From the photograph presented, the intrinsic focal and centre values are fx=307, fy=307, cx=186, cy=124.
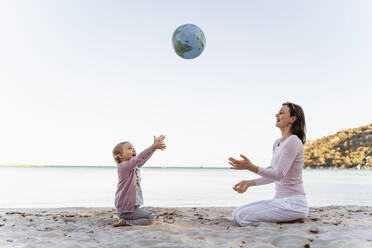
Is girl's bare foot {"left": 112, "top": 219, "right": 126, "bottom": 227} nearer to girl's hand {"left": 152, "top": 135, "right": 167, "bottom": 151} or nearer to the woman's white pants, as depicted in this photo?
girl's hand {"left": 152, "top": 135, "right": 167, "bottom": 151}

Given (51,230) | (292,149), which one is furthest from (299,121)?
(51,230)

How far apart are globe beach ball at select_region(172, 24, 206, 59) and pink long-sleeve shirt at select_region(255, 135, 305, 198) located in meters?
2.73

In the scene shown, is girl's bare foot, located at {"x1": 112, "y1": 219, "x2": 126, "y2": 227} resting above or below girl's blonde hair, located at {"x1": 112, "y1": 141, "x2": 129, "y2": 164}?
below

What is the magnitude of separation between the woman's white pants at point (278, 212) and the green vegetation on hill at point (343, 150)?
3795 inches

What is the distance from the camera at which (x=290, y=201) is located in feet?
16.8

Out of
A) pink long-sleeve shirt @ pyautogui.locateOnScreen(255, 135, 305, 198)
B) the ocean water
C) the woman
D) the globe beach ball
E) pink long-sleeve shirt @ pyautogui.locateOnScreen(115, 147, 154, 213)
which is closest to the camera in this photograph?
pink long-sleeve shirt @ pyautogui.locateOnScreen(255, 135, 305, 198)

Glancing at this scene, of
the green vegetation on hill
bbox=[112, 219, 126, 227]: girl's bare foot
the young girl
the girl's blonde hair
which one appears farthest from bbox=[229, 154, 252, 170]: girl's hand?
the green vegetation on hill

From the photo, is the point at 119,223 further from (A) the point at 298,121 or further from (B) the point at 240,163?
(A) the point at 298,121

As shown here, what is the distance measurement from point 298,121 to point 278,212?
1.56 metres

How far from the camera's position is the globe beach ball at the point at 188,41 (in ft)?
21.7

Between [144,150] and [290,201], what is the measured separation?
2570 mm

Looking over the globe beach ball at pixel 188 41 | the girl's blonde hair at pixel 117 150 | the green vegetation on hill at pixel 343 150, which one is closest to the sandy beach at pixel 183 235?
the girl's blonde hair at pixel 117 150

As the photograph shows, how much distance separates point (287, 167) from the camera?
482 cm

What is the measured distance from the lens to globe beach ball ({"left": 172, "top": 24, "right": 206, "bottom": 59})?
6.62m
